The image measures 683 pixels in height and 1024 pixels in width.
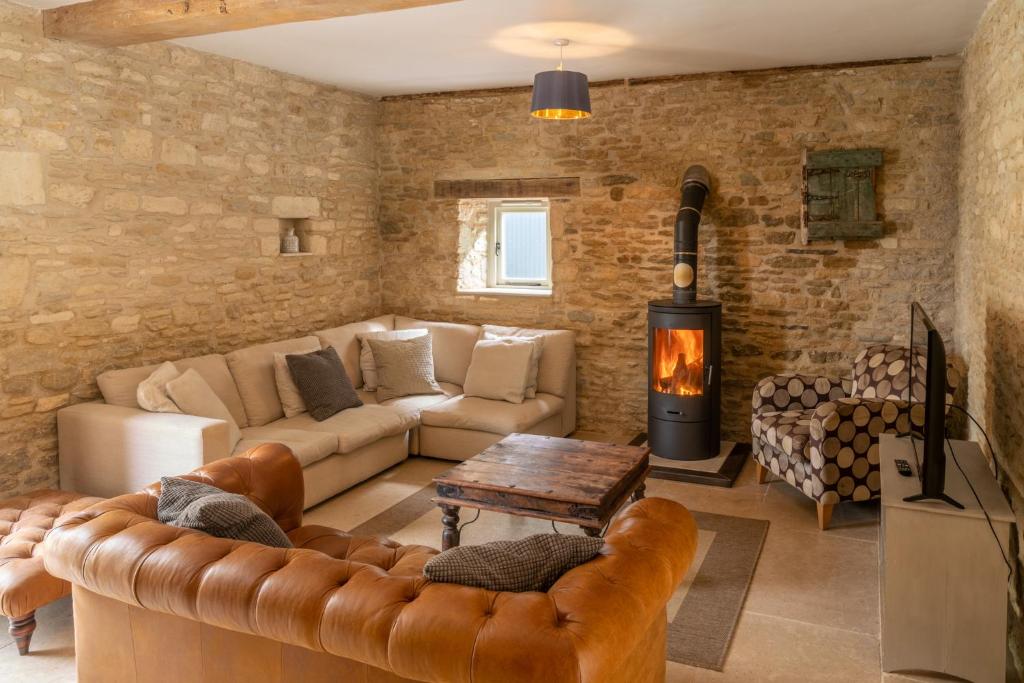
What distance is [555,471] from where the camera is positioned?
3.77 metres

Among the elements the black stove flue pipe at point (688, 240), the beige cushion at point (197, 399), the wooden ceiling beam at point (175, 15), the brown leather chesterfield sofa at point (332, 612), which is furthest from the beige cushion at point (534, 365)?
the brown leather chesterfield sofa at point (332, 612)

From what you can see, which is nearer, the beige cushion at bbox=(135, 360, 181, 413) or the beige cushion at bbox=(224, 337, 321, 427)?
the beige cushion at bbox=(135, 360, 181, 413)

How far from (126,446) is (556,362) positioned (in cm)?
306

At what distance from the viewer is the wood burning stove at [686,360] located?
545 cm

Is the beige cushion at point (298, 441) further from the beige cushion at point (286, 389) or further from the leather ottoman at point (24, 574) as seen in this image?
the leather ottoman at point (24, 574)

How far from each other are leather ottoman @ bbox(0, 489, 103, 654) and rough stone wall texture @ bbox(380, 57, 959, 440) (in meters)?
3.88

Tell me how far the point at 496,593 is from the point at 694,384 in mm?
3785

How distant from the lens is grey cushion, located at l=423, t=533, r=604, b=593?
6.63ft

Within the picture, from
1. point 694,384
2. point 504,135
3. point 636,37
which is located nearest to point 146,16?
point 636,37

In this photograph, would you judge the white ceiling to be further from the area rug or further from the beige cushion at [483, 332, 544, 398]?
the area rug

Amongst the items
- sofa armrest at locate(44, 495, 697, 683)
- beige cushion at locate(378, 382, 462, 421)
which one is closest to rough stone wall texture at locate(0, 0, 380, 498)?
beige cushion at locate(378, 382, 462, 421)

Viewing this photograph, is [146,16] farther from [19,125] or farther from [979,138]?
[979,138]

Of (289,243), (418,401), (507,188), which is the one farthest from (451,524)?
(507,188)

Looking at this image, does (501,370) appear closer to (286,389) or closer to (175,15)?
(286,389)
